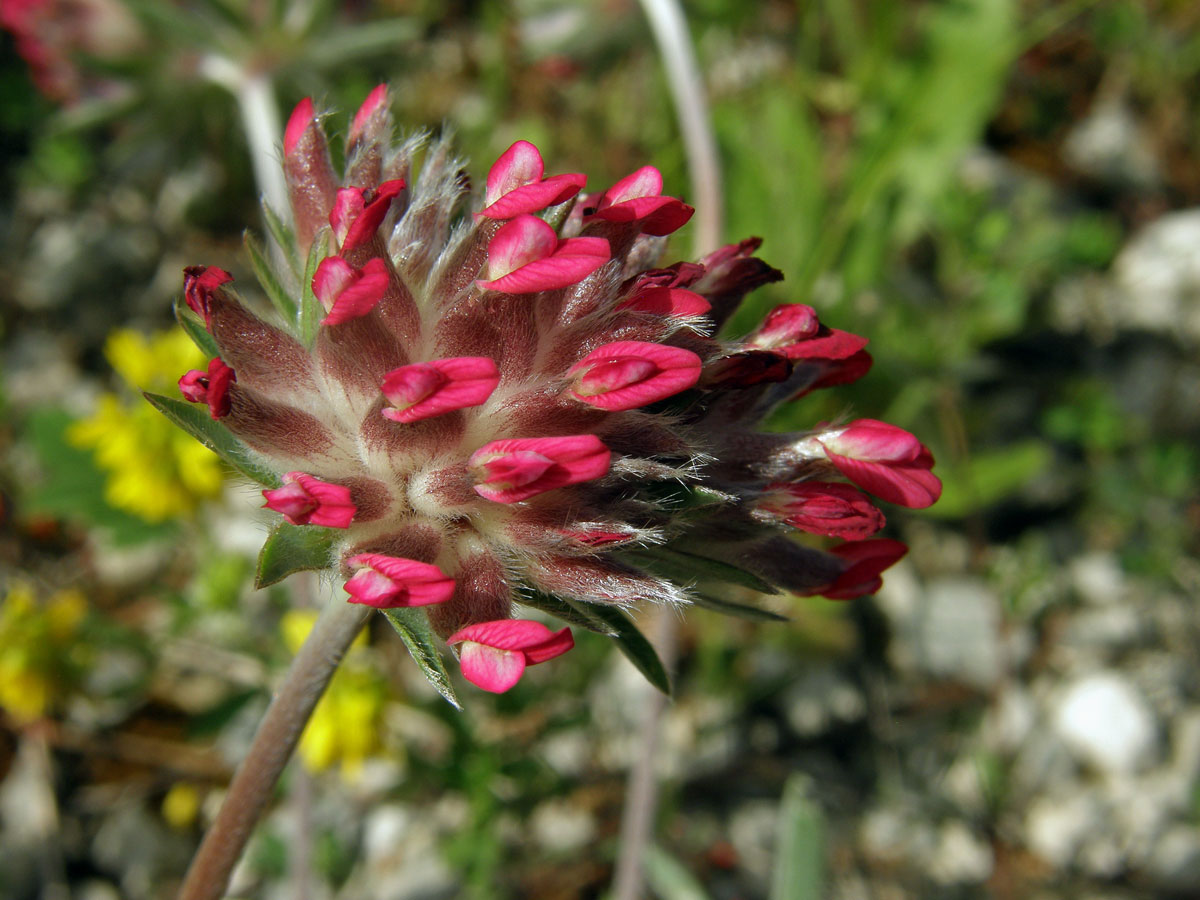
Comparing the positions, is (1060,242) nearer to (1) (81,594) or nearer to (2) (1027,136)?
(2) (1027,136)

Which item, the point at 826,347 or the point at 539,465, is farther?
the point at 826,347

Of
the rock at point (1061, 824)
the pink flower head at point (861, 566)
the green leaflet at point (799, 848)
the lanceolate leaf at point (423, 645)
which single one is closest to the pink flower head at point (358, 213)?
the lanceolate leaf at point (423, 645)

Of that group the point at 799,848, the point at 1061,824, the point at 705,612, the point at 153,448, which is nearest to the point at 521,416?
the point at 799,848

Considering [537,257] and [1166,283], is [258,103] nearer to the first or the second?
[537,257]

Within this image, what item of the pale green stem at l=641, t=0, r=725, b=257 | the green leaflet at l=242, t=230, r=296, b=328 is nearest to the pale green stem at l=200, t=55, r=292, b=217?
the pale green stem at l=641, t=0, r=725, b=257

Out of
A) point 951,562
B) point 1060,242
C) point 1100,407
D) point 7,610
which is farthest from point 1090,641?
point 7,610

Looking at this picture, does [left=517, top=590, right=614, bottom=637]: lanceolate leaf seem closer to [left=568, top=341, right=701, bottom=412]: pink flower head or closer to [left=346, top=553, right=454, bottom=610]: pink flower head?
[left=346, top=553, right=454, bottom=610]: pink flower head
